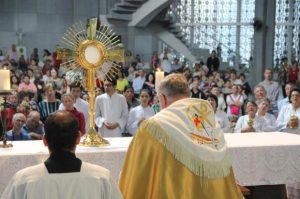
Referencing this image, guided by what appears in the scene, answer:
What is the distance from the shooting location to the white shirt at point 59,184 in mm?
2609

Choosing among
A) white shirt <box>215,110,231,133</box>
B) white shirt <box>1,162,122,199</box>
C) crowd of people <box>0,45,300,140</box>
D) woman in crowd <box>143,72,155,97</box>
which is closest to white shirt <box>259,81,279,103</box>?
crowd of people <box>0,45,300,140</box>

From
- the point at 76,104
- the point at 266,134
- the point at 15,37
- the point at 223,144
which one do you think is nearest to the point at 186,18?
the point at 15,37

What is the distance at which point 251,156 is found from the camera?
4.98 metres

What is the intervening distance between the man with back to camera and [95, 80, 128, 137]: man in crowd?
189 inches

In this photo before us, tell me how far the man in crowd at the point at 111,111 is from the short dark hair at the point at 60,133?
4.81 m

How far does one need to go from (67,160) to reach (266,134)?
3.56 m

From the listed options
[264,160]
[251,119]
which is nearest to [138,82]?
[251,119]

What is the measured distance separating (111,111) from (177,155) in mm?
4331

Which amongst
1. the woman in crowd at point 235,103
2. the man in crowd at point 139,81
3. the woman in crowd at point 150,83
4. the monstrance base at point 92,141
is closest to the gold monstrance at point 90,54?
the monstrance base at point 92,141

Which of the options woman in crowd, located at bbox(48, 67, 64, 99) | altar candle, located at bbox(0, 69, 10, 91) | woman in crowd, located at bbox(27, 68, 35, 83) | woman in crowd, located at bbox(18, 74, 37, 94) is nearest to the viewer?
altar candle, located at bbox(0, 69, 10, 91)

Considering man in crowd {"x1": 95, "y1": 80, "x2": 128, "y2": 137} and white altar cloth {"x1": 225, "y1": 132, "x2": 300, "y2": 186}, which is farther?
man in crowd {"x1": 95, "y1": 80, "x2": 128, "y2": 137}

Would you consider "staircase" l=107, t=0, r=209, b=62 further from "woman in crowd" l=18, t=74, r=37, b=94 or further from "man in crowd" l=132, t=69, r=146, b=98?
"woman in crowd" l=18, t=74, r=37, b=94

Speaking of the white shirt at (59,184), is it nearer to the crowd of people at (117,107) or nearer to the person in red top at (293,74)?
the crowd of people at (117,107)

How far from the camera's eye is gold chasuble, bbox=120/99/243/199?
3.39 metres
